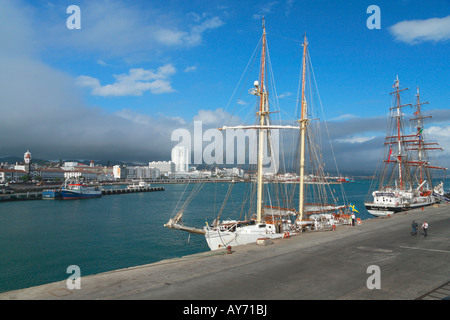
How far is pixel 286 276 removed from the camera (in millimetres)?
10055

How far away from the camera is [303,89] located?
82.2 ft

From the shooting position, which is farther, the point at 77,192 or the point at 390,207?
the point at 77,192

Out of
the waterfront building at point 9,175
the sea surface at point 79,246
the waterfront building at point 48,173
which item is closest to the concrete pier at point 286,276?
the sea surface at point 79,246

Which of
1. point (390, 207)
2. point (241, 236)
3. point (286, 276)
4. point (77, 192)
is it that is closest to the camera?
point (286, 276)

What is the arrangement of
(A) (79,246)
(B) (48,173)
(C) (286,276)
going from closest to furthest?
(C) (286,276) → (A) (79,246) → (B) (48,173)

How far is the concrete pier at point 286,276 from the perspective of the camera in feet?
27.6

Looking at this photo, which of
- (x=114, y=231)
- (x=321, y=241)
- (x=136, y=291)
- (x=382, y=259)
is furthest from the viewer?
Answer: (x=114, y=231)

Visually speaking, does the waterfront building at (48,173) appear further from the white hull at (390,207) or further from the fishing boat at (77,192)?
the white hull at (390,207)

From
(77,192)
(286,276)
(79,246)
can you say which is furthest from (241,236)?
(77,192)

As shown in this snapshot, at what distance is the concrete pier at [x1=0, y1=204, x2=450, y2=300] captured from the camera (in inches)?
331

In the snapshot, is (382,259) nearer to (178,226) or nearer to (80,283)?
(80,283)

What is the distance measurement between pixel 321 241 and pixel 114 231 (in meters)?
23.5

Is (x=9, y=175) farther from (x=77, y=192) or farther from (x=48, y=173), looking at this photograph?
(x=77, y=192)
